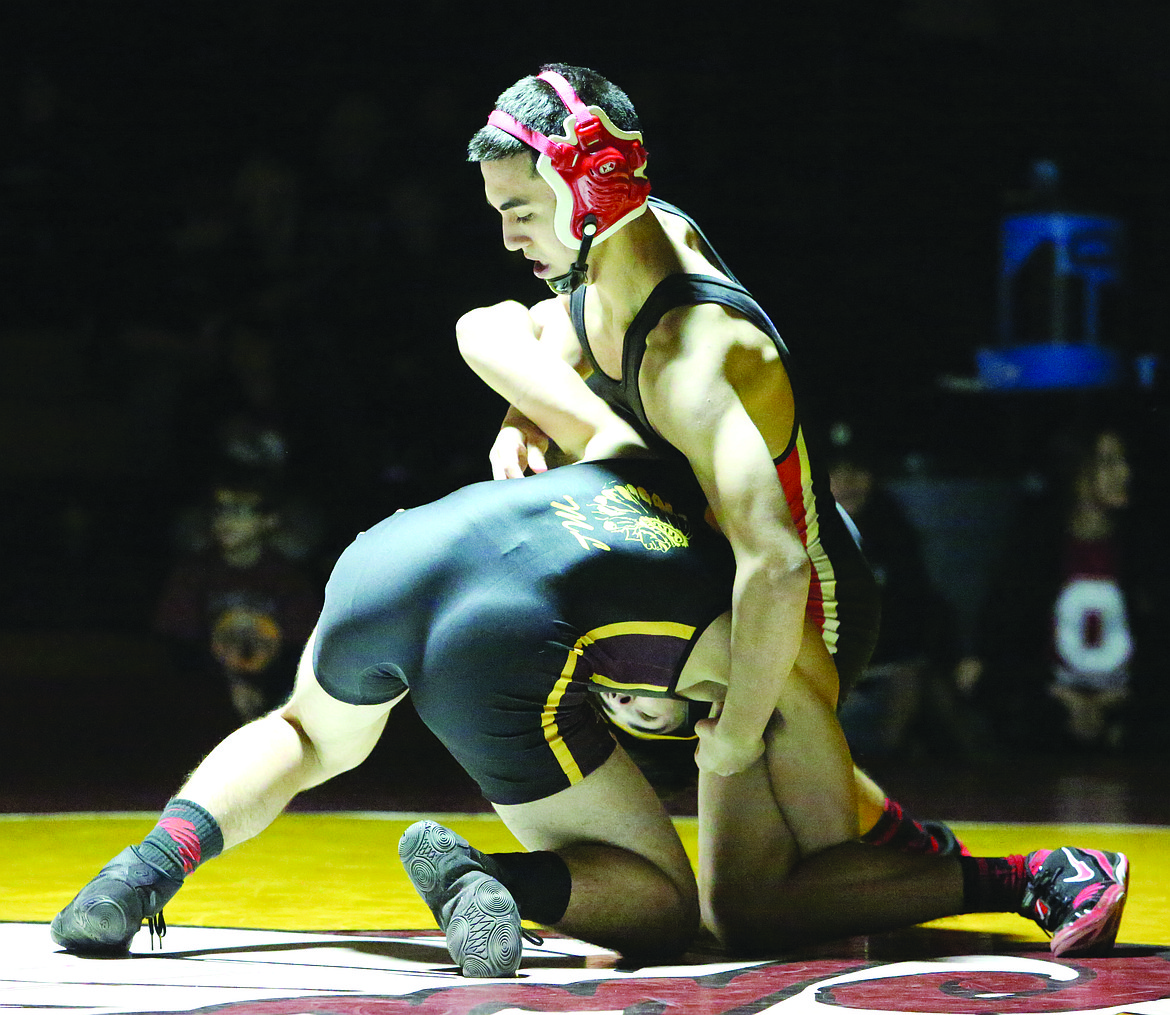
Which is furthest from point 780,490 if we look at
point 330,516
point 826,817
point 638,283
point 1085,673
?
point 330,516

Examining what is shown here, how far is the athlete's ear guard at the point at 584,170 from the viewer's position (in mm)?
2238

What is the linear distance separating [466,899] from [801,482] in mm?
776

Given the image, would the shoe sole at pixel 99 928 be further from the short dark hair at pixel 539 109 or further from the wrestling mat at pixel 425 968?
the short dark hair at pixel 539 109

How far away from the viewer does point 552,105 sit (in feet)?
7.47

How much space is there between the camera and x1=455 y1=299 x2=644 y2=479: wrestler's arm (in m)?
2.45

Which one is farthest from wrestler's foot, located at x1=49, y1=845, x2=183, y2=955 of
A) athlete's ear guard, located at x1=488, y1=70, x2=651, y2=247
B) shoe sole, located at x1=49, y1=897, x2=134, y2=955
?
athlete's ear guard, located at x1=488, y1=70, x2=651, y2=247

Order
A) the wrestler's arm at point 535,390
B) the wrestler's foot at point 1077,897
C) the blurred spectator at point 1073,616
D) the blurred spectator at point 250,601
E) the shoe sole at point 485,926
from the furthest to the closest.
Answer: the blurred spectator at point 250,601 < the blurred spectator at point 1073,616 < the wrestler's arm at point 535,390 < the wrestler's foot at point 1077,897 < the shoe sole at point 485,926

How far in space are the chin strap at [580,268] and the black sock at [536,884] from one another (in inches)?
30.9

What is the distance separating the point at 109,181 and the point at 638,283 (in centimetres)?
699

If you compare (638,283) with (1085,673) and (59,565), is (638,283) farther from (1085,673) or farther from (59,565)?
(59,565)

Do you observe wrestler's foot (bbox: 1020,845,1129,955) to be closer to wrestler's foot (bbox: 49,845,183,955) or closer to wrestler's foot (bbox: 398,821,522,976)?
wrestler's foot (bbox: 398,821,522,976)

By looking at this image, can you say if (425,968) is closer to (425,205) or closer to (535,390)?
(535,390)

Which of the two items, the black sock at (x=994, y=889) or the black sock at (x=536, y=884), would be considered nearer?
the black sock at (x=536, y=884)

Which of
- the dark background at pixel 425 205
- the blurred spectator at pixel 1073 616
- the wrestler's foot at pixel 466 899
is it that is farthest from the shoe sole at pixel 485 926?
the dark background at pixel 425 205
